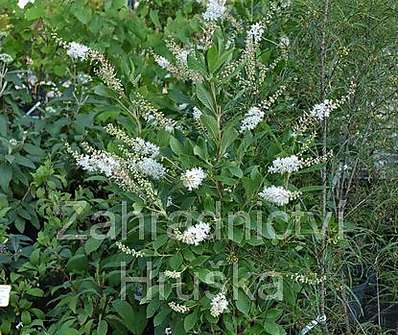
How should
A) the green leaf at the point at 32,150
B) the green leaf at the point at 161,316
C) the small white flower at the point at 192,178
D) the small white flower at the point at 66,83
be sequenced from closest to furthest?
the small white flower at the point at 192,178 < the green leaf at the point at 161,316 < the green leaf at the point at 32,150 < the small white flower at the point at 66,83

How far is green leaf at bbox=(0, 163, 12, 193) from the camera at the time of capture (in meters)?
2.86

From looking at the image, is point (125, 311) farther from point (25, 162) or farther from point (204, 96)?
point (25, 162)

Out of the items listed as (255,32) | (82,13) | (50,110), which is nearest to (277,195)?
(255,32)

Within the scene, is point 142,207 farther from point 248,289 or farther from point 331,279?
point 331,279

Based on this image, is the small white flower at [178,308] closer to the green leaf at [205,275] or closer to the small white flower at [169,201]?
the green leaf at [205,275]

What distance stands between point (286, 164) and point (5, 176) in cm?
140

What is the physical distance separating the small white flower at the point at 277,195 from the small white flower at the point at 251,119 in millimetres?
207

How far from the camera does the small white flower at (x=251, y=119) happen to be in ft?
6.48

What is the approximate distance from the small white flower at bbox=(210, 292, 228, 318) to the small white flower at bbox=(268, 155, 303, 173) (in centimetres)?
34

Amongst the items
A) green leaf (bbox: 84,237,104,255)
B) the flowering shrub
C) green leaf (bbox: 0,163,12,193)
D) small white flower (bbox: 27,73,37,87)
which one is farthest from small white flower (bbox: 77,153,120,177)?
small white flower (bbox: 27,73,37,87)

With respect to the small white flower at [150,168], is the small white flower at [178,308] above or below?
below

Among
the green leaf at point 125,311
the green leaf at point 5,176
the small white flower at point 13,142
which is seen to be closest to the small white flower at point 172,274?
the green leaf at point 125,311

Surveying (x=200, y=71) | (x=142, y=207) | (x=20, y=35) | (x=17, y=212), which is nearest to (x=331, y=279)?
(x=142, y=207)

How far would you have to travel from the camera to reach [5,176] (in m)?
2.88
